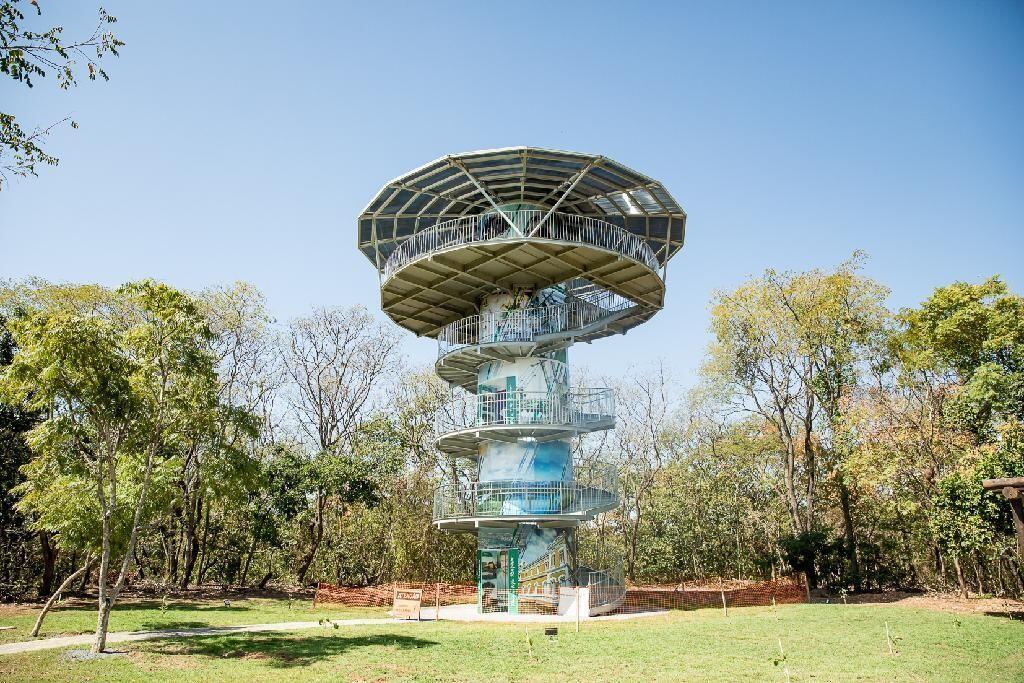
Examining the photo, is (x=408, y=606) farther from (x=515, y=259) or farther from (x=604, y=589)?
(x=515, y=259)

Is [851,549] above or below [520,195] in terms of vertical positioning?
below

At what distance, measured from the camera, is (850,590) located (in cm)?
2880

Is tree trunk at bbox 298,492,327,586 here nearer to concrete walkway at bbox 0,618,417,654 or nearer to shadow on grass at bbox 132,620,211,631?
concrete walkway at bbox 0,618,417,654

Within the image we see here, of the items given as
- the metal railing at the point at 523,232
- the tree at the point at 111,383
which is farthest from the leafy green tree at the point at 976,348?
the tree at the point at 111,383

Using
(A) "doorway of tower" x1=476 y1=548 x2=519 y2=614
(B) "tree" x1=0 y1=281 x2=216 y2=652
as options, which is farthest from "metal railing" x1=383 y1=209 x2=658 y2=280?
(A) "doorway of tower" x1=476 y1=548 x2=519 y2=614

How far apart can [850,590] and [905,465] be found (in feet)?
21.1

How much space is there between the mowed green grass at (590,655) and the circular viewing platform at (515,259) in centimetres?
1095

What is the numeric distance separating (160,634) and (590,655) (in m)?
10.2

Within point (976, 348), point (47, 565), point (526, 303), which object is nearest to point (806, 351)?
point (976, 348)

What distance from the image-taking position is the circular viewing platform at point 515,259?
22094 millimetres

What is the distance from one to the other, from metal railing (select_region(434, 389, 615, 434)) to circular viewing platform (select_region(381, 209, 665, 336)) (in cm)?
387

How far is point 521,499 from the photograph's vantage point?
23.3m

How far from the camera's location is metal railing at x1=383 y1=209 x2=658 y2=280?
23.0m

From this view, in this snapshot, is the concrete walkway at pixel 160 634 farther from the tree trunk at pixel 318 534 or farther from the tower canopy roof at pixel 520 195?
the tree trunk at pixel 318 534
